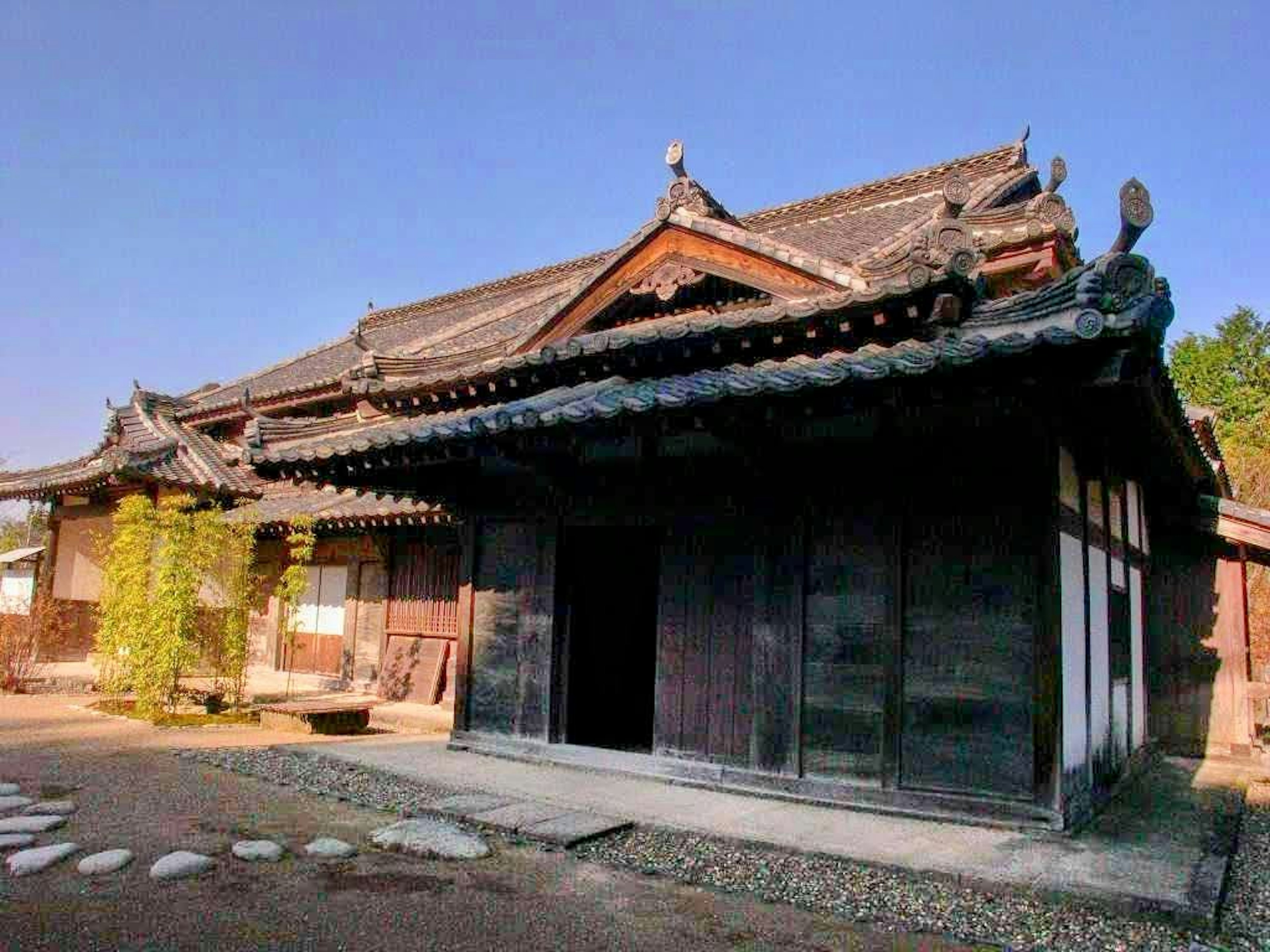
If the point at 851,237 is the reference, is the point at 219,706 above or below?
below

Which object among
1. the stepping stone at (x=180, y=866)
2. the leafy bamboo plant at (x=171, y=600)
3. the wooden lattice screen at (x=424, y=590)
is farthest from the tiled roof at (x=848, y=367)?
the wooden lattice screen at (x=424, y=590)

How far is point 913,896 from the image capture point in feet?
16.1

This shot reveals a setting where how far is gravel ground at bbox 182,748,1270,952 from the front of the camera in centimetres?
445

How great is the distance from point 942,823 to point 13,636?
14.5 metres

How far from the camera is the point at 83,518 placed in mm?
18562

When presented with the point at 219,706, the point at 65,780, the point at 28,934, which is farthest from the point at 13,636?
the point at 28,934

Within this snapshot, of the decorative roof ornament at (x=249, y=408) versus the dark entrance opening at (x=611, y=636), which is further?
the decorative roof ornament at (x=249, y=408)

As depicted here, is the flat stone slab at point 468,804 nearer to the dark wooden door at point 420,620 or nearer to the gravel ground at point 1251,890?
the gravel ground at point 1251,890

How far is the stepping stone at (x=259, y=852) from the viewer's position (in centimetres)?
538

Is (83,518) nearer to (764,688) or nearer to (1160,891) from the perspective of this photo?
(764,688)

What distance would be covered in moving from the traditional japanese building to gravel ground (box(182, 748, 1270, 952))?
4.06ft

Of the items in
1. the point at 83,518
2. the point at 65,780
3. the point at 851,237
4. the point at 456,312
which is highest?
the point at 456,312

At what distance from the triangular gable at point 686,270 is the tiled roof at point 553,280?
0.29 feet

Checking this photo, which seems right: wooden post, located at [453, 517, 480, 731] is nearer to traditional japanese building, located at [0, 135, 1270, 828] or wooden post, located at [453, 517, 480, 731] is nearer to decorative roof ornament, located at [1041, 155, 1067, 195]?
traditional japanese building, located at [0, 135, 1270, 828]
